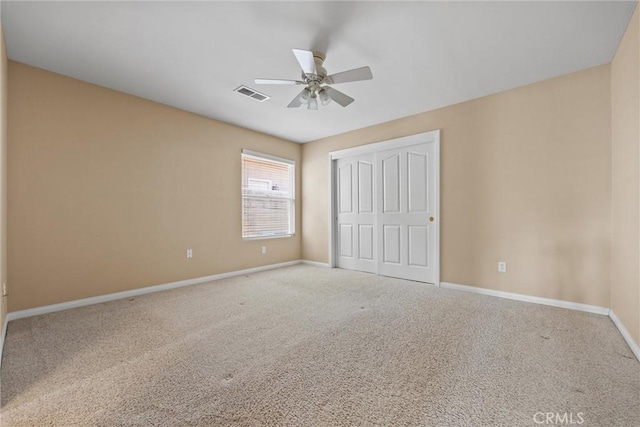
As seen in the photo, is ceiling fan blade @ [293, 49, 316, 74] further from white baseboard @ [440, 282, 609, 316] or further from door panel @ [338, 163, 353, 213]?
white baseboard @ [440, 282, 609, 316]

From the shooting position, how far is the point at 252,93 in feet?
11.0

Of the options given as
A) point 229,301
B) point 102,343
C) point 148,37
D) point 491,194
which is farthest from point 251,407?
point 491,194

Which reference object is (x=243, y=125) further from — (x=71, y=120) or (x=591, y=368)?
(x=591, y=368)

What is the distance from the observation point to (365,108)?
12.6 ft

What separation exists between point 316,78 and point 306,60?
333mm

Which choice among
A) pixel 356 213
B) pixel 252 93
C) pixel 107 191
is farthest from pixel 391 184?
pixel 107 191

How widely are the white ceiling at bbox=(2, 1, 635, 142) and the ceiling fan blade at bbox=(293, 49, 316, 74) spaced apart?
9.0 inches

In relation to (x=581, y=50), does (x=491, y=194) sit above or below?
below

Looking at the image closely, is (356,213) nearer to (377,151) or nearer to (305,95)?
(377,151)

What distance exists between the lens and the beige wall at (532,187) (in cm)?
278

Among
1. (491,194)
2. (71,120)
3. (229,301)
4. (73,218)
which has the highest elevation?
(71,120)

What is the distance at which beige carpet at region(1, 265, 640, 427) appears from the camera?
1404 millimetres

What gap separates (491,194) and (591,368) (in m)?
2.10

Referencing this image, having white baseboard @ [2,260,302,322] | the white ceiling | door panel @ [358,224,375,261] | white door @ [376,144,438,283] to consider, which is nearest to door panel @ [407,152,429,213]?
white door @ [376,144,438,283]
